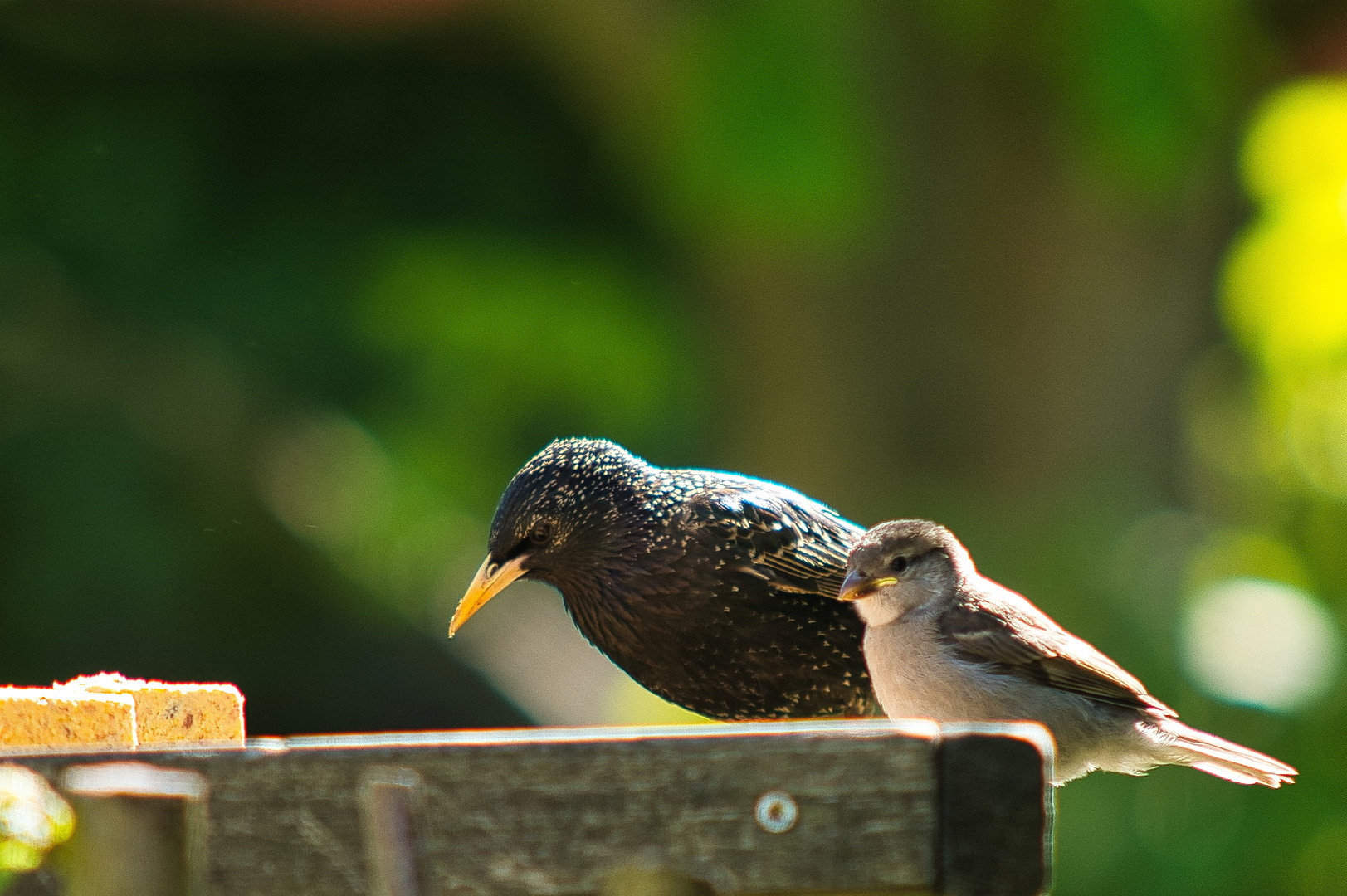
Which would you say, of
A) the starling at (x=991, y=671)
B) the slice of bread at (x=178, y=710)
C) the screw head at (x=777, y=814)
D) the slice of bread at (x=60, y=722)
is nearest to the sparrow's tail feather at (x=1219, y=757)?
the starling at (x=991, y=671)

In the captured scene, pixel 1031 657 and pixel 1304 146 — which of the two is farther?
pixel 1304 146

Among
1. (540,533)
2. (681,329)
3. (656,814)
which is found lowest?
(656,814)

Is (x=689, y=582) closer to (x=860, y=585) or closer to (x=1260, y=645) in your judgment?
(x=860, y=585)

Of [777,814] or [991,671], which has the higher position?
[991,671]

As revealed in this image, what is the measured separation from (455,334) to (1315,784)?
4.76m

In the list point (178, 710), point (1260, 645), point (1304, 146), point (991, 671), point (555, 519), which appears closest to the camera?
point (178, 710)

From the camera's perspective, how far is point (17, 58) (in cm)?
895

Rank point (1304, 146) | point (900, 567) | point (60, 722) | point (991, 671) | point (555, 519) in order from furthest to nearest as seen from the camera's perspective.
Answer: point (1304, 146) < point (555, 519) < point (900, 567) < point (991, 671) < point (60, 722)

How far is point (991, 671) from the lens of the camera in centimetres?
288

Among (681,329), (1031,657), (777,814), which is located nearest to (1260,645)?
(681,329)

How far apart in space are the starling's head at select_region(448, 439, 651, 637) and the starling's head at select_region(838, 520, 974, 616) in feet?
1.63

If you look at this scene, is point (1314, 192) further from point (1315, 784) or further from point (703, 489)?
point (703, 489)

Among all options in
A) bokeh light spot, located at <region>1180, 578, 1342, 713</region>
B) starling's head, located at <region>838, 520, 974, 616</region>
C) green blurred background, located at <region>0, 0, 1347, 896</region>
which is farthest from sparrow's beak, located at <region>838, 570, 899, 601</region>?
bokeh light spot, located at <region>1180, 578, 1342, 713</region>

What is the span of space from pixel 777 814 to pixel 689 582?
4.60ft
